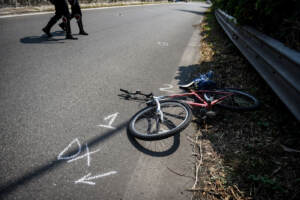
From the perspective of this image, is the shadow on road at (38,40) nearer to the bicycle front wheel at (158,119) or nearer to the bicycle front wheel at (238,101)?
the bicycle front wheel at (158,119)

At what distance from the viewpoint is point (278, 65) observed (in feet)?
11.3

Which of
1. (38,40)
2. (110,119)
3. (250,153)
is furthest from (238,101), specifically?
(38,40)

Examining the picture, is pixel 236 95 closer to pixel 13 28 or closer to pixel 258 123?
pixel 258 123

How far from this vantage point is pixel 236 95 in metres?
4.08

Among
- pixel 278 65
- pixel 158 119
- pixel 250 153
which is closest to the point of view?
pixel 250 153

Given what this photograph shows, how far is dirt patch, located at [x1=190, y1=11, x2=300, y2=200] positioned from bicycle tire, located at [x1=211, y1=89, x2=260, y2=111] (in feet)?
0.35

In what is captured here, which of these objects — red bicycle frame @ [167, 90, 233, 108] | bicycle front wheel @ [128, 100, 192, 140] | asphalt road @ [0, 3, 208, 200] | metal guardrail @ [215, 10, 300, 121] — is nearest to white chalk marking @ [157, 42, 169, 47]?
asphalt road @ [0, 3, 208, 200]

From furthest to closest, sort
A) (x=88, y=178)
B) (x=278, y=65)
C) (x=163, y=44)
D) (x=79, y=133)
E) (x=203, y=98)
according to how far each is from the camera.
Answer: (x=163, y=44) < (x=203, y=98) < (x=278, y=65) < (x=79, y=133) < (x=88, y=178)

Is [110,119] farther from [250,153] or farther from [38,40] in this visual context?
[38,40]

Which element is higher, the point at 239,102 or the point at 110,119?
the point at 239,102

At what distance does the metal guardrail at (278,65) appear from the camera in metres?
2.87

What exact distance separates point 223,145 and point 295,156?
0.88 m

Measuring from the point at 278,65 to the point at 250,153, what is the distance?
1637 mm

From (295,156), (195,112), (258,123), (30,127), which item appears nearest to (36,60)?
(30,127)
